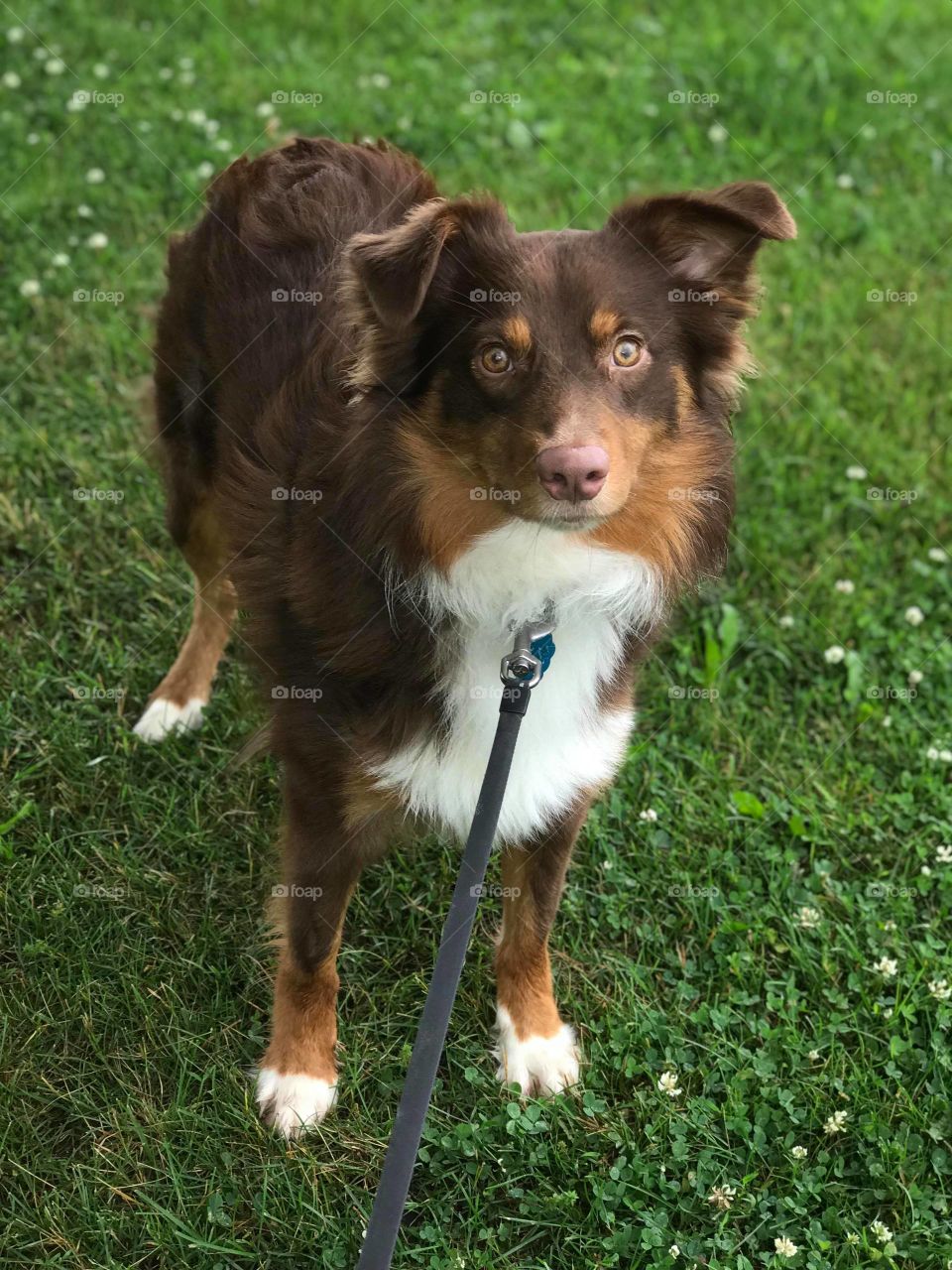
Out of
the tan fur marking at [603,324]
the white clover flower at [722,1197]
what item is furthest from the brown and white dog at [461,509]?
the white clover flower at [722,1197]

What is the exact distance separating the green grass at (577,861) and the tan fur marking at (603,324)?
167 cm

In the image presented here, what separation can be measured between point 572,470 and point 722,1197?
5.62 feet

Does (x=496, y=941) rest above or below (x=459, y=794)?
below

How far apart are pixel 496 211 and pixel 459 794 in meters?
1.24

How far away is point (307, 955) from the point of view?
2975 mm

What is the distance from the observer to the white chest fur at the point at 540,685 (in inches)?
102

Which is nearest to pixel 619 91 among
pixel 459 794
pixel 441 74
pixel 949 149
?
pixel 441 74

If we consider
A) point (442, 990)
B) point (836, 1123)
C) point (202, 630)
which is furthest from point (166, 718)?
point (836, 1123)

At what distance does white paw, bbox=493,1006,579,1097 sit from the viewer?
10.2ft

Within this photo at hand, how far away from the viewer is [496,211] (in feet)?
8.43

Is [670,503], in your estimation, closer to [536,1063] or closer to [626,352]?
[626,352]

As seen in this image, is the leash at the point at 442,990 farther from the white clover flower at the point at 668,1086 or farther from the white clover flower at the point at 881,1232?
the white clover flower at the point at 881,1232

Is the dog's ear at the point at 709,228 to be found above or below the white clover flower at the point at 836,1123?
above

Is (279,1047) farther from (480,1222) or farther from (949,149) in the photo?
A: (949,149)
